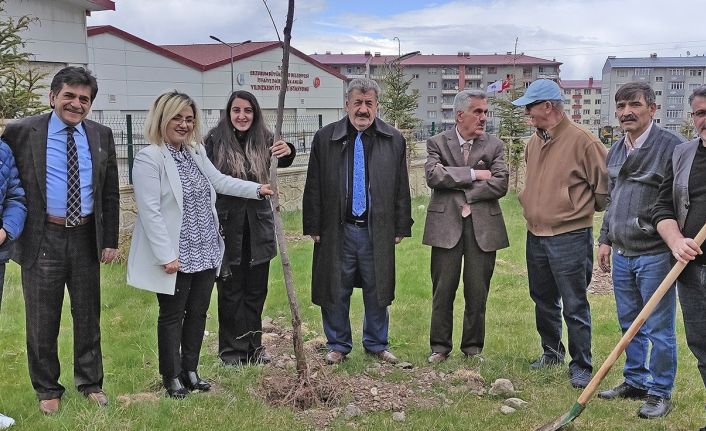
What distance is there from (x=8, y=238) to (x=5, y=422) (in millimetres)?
1092

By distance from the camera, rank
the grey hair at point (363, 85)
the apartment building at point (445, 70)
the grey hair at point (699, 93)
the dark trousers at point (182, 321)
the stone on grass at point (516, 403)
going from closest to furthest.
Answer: the grey hair at point (699, 93)
the dark trousers at point (182, 321)
the stone on grass at point (516, 403)
the grey hair at point (363, 85)
the apartment building at point (445, 70)

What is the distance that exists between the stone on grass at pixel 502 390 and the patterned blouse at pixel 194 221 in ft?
6.79

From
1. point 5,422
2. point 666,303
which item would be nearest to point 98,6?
point 5,422

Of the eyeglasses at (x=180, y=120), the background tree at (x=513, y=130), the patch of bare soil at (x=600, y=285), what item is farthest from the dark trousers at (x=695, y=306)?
the background tree at (x=513, y=130)

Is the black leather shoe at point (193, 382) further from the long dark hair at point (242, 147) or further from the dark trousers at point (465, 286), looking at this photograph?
the dark trousers at point (465, 286)

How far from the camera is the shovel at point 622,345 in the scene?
11.5 ft

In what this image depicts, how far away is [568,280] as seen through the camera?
14.9 ft

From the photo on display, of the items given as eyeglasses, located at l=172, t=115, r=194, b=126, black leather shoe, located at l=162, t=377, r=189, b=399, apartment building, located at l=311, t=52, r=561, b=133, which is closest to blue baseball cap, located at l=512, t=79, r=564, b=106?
eyeglasses, located at l=172, t=115, r=194, b=126

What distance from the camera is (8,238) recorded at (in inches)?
140

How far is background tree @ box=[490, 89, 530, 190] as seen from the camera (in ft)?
62.5

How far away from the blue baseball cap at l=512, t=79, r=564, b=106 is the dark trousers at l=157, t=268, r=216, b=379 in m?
2.50

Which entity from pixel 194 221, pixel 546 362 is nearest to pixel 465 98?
pixel 546 362

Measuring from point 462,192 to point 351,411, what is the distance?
6.28 feet

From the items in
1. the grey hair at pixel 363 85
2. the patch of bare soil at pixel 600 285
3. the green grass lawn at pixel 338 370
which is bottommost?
the patch of bare soil at pixel 600 285
